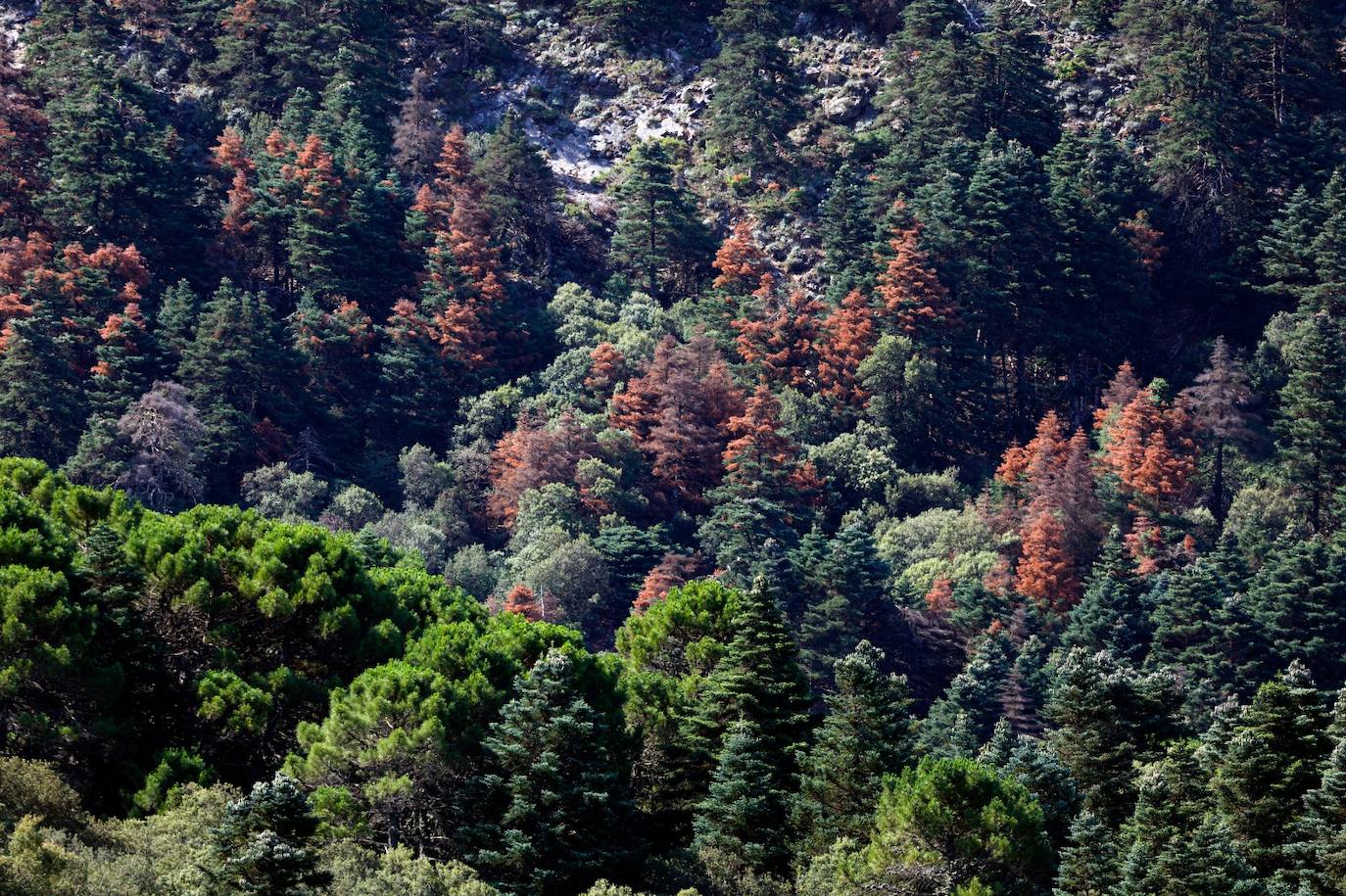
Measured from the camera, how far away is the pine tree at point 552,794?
6419cm

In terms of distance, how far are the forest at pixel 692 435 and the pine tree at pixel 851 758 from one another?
0.57 feet

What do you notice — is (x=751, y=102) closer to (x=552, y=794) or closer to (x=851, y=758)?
(x=851, y=758)

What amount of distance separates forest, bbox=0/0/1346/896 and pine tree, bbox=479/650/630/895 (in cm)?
16

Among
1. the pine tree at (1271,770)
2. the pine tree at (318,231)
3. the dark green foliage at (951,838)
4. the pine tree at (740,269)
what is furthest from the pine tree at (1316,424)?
the dark green foliage at (951,838)

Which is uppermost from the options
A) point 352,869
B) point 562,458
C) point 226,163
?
point 226,163

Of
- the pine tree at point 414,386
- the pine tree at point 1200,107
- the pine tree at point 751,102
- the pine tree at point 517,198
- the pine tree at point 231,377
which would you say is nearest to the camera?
the pine tree at point 231,377

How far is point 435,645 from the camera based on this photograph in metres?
69.1

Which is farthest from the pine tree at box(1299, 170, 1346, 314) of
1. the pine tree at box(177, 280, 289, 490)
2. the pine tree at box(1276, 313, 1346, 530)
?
the pine tree at box(177, 280, 289, 490)

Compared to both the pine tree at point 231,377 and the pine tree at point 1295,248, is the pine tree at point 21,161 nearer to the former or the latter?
the pine tree at point 231,377

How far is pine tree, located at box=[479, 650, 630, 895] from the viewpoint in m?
64.2

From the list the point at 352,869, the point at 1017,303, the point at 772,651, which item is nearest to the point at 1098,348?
the point at 1017,303

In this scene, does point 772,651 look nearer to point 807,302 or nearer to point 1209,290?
point 807,302

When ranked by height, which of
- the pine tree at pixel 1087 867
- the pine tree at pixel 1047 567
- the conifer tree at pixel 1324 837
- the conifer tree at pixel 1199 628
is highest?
the pine tree at pixel 1047 567

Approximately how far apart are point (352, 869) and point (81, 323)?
64.3 meters
